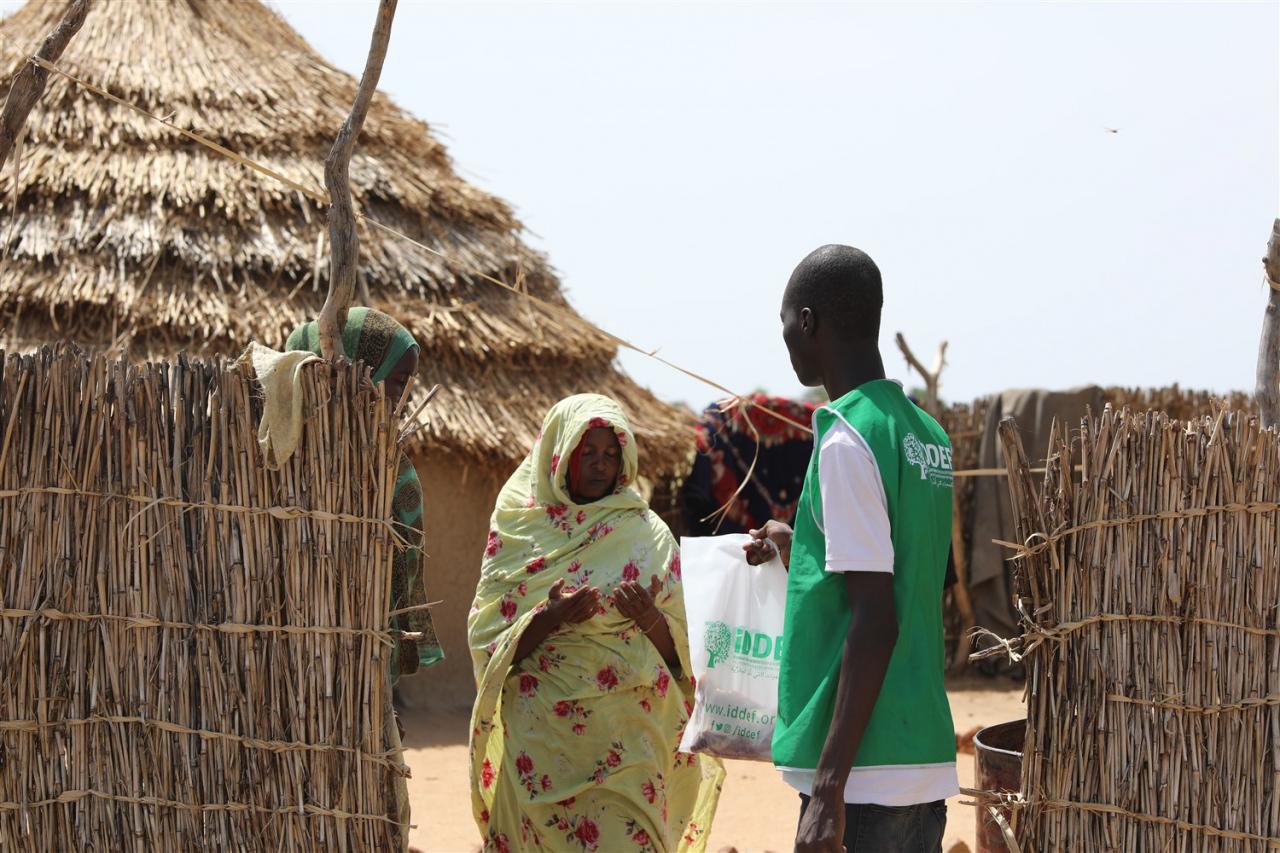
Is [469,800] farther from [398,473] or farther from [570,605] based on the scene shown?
[398,473]

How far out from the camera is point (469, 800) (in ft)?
22.7

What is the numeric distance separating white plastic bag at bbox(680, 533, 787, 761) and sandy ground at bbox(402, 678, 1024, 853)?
1892 mm

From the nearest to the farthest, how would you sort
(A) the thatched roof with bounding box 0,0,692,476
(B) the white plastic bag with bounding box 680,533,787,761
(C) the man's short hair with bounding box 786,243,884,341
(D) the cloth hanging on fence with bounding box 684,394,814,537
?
(C) the man's short hair with bounding box 786,243,884,341, (B) the white plastic bag with bounding box 680,533,787,761, (A) the thatched roof with bounding box 0,0,692,476, (D) the cloth hanging on fence with bounding box 684,394,814,537

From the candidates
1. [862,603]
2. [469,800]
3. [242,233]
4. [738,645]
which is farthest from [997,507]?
[862,603]

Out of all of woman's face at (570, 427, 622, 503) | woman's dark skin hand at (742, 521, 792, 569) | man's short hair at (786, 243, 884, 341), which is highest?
man's short hair at (786, 243, 884, 341)

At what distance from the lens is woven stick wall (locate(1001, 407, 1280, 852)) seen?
9.96ft

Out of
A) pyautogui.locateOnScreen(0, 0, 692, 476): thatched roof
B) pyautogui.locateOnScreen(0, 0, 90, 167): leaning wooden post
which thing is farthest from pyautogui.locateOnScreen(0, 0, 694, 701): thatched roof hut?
pyautogui.locateOnScreen(0, 0, 90, 167): leaning wooden post

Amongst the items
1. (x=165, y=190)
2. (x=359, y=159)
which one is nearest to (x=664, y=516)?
(x=359, y=159)

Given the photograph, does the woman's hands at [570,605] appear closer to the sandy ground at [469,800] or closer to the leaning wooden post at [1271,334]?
the sandy ground at [469,800]

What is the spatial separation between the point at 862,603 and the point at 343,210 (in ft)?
5.58

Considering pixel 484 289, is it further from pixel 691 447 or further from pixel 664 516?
pixel 664 516

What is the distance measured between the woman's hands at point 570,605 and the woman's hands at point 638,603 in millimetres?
→ 85

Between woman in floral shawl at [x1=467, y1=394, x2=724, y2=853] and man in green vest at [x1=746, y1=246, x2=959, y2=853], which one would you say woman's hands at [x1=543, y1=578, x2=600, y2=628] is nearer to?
woman in floral shawl at [x1=467, y1=394, x2=724, y2=853]

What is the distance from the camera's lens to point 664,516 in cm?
1088
